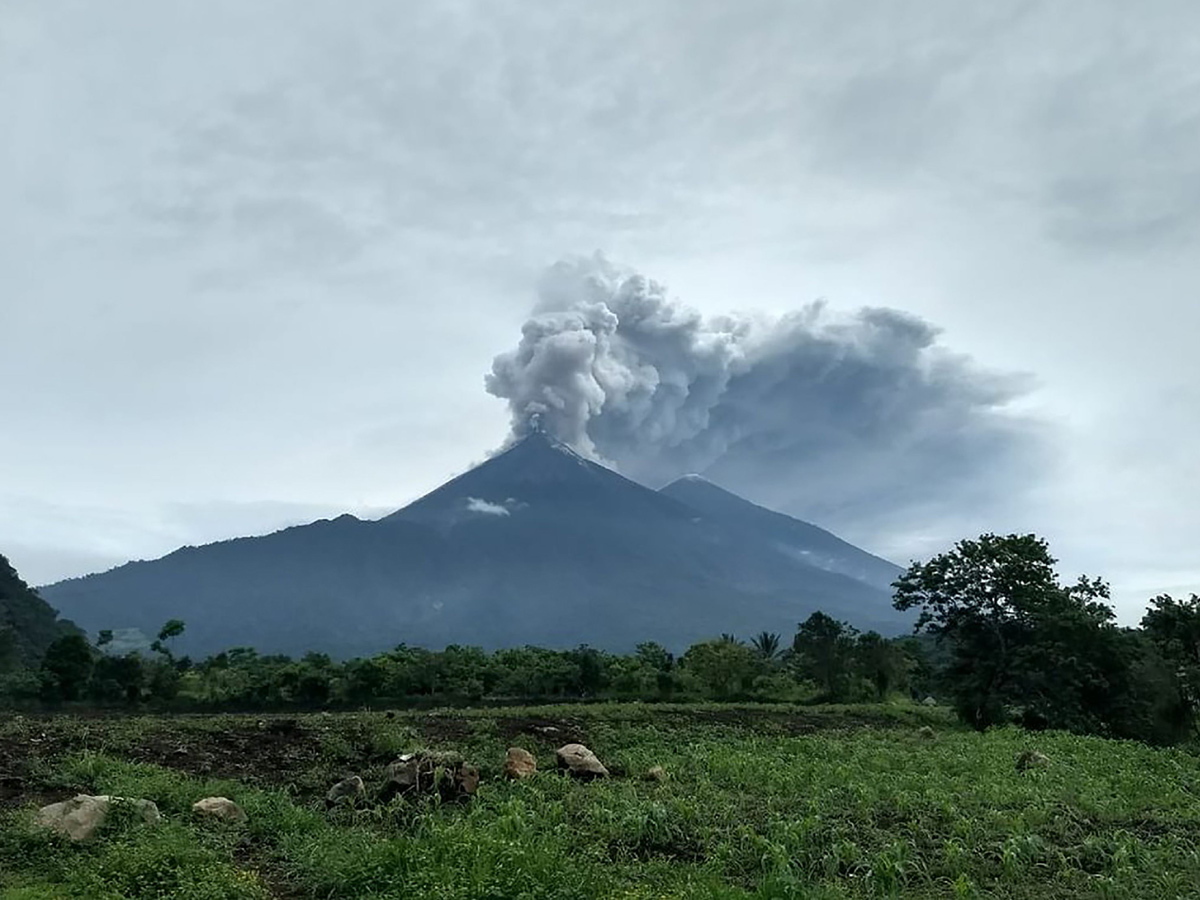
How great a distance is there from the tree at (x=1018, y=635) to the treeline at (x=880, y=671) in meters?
0.05

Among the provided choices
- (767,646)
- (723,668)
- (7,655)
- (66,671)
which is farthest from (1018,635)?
(7,655)

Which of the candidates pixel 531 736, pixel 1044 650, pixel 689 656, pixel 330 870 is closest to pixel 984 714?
pixel 1044 650

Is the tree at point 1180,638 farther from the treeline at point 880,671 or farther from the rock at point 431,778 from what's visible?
the rock at point 431,778

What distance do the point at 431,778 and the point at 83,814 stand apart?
4135mm

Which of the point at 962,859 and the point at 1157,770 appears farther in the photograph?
the point at 1157,770

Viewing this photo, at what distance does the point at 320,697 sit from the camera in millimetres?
40062

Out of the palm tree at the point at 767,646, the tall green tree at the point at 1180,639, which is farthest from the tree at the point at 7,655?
the tall green tree at the point at 1180,639

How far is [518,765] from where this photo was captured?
13.7 m

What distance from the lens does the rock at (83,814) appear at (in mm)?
8891

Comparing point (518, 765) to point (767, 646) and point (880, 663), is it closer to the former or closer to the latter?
point (880, 663)

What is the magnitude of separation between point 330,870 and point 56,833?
3070 mm

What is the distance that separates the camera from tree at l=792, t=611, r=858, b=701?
4859 centimetres

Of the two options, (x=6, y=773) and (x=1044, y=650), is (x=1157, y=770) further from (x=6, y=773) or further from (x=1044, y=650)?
(x=6, y=773)

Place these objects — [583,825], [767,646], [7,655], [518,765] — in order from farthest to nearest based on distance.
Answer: [767,646], [7,655], [518,765], [583,825]
